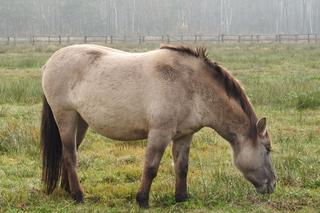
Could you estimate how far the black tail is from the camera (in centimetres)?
620

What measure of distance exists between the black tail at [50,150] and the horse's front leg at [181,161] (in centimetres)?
160

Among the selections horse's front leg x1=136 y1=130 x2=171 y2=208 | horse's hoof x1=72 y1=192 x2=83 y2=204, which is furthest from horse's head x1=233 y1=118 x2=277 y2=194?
horse's hoof x1=72 y1=192 x2=83 y2=204

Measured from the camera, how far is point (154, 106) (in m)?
5.43

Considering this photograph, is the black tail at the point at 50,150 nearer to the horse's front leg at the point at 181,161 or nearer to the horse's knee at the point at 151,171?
the horse's knee at the point at 151,171

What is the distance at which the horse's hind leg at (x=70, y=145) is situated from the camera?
607 cm

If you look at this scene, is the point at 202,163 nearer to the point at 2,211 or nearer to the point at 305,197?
the point at 305,197

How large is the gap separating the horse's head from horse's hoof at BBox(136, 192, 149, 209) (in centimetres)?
120

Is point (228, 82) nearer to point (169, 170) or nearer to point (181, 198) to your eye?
point (181, 198)

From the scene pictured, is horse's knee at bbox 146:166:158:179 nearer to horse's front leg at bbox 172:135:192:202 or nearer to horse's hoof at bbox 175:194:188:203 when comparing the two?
horse's front leg at bbox 172:135:192:202

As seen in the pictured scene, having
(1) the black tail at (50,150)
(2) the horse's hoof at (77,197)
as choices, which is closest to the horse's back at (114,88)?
(1) the black tail at (50,150)

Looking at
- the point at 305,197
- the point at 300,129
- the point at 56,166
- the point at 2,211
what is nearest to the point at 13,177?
the point at 56,166

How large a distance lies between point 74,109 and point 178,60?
1507 mm

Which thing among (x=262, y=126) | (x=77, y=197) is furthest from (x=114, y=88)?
(x=262, y=126)

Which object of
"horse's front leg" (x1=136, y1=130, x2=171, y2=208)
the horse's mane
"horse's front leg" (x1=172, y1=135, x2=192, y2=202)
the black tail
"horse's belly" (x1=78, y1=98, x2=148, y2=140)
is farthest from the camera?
the black tail
